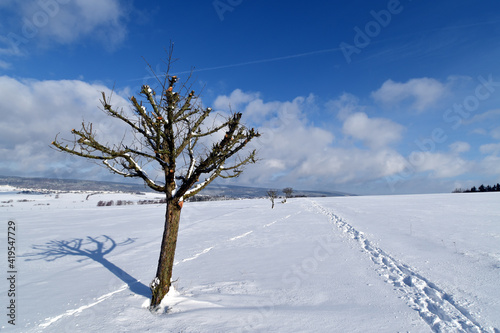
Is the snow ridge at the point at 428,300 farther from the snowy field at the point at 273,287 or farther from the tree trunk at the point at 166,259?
the tree trunk at the point at 166,259

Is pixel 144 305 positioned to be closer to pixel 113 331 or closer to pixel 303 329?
pixel 113 331

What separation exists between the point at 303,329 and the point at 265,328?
74cm

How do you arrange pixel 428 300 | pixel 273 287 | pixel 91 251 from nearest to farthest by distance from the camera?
pixel 428 300 → pixel 273 287 → pixel 91 251

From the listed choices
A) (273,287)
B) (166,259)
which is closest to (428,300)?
(273,287)

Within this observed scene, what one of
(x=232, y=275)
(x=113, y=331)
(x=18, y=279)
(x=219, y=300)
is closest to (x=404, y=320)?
(x=219, y=300)

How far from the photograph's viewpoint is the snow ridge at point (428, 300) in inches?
193

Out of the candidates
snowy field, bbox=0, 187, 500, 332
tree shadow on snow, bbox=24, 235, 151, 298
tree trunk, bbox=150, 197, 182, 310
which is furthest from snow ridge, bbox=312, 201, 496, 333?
tree shadow on snow, bbox=24, 235, 151, 298

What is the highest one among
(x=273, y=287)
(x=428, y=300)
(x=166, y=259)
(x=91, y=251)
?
(x=166, y=259)

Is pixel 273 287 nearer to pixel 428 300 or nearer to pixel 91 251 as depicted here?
pixel 428 300

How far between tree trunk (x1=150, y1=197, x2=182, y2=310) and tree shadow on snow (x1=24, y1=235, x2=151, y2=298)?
119cm

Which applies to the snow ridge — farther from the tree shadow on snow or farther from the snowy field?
the tree shadow on snow

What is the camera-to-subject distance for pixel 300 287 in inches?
284

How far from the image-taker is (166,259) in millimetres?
6129

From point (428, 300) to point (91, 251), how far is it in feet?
48.6
